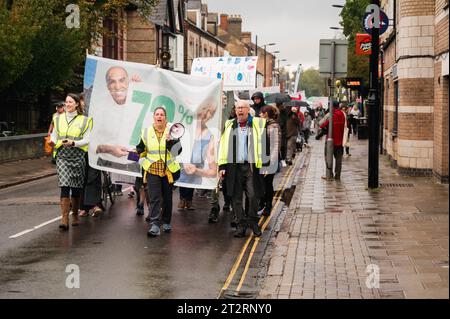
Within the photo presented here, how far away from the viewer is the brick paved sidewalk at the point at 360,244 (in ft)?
26.5

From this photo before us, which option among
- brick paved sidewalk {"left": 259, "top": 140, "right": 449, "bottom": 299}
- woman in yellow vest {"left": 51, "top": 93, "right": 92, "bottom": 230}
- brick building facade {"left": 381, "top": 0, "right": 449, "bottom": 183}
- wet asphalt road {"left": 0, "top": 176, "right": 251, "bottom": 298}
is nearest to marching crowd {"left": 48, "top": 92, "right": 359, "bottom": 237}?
woman in yellow vest {"left": 51, "top": 93, "right": 92, "bottom": 230}

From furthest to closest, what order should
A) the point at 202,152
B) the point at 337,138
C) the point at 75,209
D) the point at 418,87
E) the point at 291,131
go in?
the point at 291,131
the point at 418,87
the point at 337,138
the point at 202,152
the point at 75,209

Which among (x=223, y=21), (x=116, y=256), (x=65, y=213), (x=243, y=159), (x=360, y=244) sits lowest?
(x=116, y=256)


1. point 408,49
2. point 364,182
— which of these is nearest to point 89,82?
point 364,182

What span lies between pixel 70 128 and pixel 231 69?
52.2 feet

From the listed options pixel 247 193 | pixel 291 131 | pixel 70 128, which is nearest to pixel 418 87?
pixel 291 131

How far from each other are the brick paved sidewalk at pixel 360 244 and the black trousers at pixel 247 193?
480mm

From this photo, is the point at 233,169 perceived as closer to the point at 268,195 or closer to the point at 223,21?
the point at 268,195

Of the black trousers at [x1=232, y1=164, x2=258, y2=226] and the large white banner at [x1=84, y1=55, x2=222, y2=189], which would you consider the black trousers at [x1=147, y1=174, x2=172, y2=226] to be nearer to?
the black trousers at [x1=232, y1=164, x2=258, y2=226]

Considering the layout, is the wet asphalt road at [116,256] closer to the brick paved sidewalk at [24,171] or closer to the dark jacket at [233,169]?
the dark jacket at [233,169]

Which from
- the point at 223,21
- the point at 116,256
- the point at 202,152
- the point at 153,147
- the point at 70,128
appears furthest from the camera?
the point at 223,21

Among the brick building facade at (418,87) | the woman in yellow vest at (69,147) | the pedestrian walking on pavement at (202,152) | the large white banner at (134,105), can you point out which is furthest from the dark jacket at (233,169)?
the brick building facade at (418,87)

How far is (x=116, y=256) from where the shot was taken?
1029 cm
